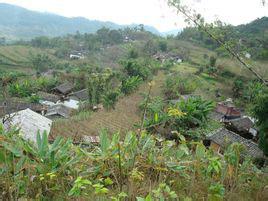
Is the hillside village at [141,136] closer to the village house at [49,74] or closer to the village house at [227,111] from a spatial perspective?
the village house at [227,111]

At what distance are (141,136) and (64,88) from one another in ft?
101

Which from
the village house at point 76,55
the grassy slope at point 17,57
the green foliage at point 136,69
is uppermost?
the green foliage at point 136,69

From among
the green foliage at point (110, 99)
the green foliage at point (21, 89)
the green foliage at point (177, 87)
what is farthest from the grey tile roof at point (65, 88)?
the green foliage at point (110, 99)

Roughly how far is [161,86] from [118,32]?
57435 mm

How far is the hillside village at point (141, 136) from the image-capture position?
97.1 inches

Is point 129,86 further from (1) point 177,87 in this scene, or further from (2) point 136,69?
(2) point 136,69

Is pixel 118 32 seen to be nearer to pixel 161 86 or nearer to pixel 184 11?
pixel 161 86

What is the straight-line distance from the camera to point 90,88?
2445 centimetres

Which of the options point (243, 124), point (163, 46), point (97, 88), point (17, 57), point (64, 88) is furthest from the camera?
point (17, 57)

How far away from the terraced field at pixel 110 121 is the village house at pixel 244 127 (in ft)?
23.1

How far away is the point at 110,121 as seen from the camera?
17.7 meters

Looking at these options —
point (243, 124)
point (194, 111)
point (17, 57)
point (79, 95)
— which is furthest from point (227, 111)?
point (17, 57)

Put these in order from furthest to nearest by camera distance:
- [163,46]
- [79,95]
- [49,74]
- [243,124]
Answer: [163,46]
[49,74]
[79,95]
[243,124]

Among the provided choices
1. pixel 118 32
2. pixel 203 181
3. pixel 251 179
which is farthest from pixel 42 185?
pixel 118 32
